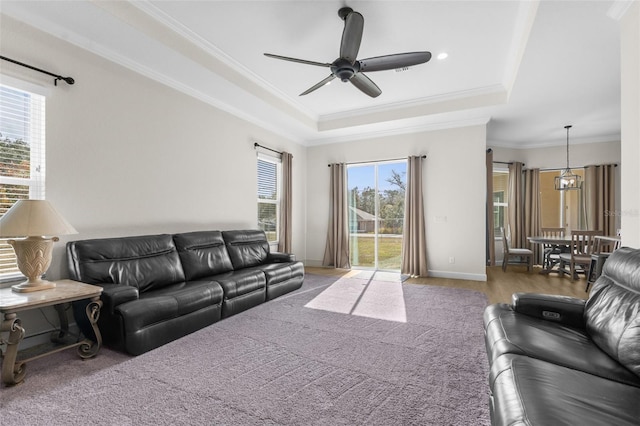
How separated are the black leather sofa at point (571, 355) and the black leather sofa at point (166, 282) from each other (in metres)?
2.49

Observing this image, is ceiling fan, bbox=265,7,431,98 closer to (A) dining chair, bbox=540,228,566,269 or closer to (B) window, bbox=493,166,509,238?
(A) dining chair, bbox=540,228,566,269

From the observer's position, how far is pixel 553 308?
211 cm

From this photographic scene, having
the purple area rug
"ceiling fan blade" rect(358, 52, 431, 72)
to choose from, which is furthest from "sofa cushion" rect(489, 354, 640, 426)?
"ceiling fan blade" rect(358, 52, 431, 72)

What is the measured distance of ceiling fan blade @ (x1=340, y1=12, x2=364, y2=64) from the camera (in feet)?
8.84

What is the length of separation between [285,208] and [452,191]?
124 inches

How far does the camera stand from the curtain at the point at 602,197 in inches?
256

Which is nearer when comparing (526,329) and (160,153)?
(526,329)

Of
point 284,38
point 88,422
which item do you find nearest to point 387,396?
point 88,422

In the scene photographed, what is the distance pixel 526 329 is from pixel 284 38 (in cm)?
350

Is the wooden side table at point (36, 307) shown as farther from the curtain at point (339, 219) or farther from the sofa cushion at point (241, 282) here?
the curtain at point (339, 219)

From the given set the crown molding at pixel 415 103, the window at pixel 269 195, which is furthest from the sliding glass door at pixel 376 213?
the window at pixel 269 195

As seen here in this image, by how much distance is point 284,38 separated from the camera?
11.2ft

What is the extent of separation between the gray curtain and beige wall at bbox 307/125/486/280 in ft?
8.07

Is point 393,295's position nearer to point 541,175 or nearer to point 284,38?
point 284,38
